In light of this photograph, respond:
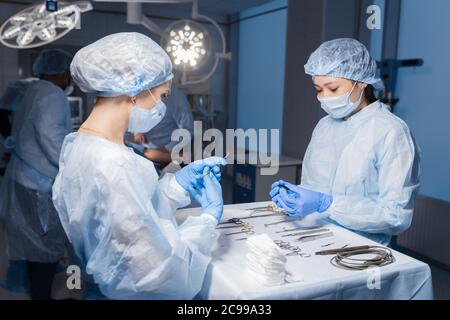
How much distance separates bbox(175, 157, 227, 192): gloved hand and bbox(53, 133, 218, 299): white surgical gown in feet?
0.83

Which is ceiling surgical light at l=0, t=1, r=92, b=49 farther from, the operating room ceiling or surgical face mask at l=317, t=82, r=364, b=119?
the operating room ceiling

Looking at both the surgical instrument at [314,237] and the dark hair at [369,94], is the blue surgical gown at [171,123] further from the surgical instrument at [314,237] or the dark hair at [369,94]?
the surgical instrument at [314,237]

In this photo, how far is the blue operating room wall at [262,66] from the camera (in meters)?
4.29

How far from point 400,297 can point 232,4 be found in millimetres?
3984

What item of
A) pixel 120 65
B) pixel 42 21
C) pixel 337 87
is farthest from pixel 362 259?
pixel 42 21

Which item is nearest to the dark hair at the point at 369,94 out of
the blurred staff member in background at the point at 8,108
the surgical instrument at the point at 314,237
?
the surgical instrument at the point at 314,237

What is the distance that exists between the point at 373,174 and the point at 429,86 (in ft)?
4.99

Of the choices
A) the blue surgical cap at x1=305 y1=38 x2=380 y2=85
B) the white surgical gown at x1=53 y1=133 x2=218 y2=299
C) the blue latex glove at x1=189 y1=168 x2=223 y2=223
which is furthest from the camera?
the blue surgical cap at x1=305 y1=38 x2=380 y2=85

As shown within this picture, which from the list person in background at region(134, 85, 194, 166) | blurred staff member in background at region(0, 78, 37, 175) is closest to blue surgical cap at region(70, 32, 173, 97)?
person in background at region(134, 85, 194, 166)

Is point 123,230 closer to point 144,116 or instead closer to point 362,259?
point 144,116

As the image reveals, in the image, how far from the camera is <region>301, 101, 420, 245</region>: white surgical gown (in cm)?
129

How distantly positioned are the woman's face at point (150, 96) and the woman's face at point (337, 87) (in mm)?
621

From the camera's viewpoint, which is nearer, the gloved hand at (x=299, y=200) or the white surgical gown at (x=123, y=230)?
the white surgical gown at (x=123, y=230)
